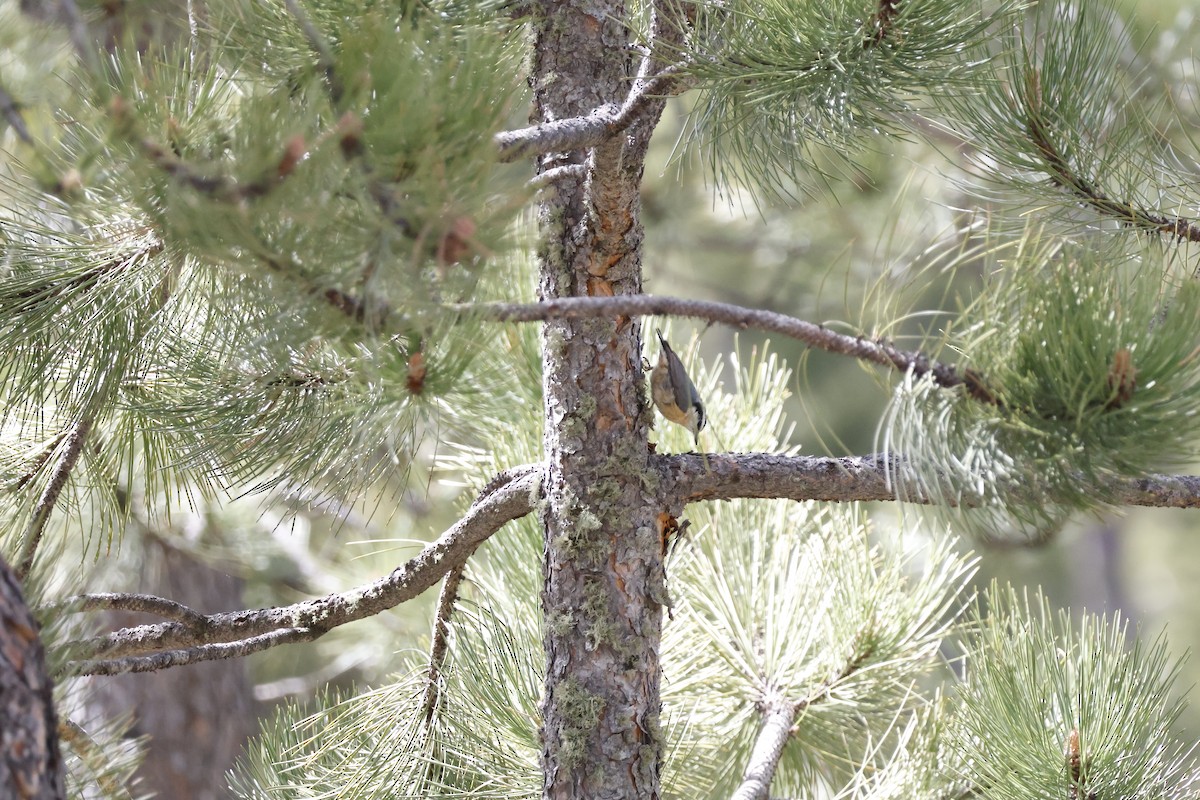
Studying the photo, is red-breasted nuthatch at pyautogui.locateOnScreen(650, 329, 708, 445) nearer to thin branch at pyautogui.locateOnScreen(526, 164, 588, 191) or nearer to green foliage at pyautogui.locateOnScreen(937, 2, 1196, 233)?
thin branch at pyautogui.locateOnScreen(526, 164, 588, 191)

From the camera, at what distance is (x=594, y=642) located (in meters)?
1.02

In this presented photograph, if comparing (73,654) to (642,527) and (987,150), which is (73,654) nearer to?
(642,527)

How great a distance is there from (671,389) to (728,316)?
313 mm

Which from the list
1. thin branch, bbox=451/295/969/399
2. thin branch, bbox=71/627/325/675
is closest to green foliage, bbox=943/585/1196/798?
thin branch, bbox=451/295/969/399

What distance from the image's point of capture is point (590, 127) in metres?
0.91

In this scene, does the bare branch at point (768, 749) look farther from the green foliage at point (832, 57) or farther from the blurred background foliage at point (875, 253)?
the green foliage at point (832, 57)

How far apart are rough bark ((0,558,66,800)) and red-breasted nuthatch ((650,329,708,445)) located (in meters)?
0.61

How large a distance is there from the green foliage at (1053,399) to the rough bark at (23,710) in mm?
641

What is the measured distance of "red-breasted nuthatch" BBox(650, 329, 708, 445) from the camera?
40.9 inches

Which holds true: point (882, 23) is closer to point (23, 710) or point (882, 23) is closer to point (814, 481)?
point (814, 481)

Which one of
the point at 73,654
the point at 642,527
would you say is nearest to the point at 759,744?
the point at 642,527

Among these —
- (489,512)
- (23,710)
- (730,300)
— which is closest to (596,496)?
(489,512)

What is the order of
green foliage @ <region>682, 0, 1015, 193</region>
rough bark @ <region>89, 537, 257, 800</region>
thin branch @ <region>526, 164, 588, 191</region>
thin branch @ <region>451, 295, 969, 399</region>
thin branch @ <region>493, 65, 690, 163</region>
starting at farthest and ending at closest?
rough bark @ <region>89, 537, 257, 800</region> < thin branch @ <region>526, 164, 588, 191</region> < green foliage @ <region>682, 0, 1015, 193</region> < thin branch @ <region>493, 65, 690, 163</region> < thin branch @ <region>451, 295, 969, 399</region>

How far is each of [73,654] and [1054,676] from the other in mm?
1008
